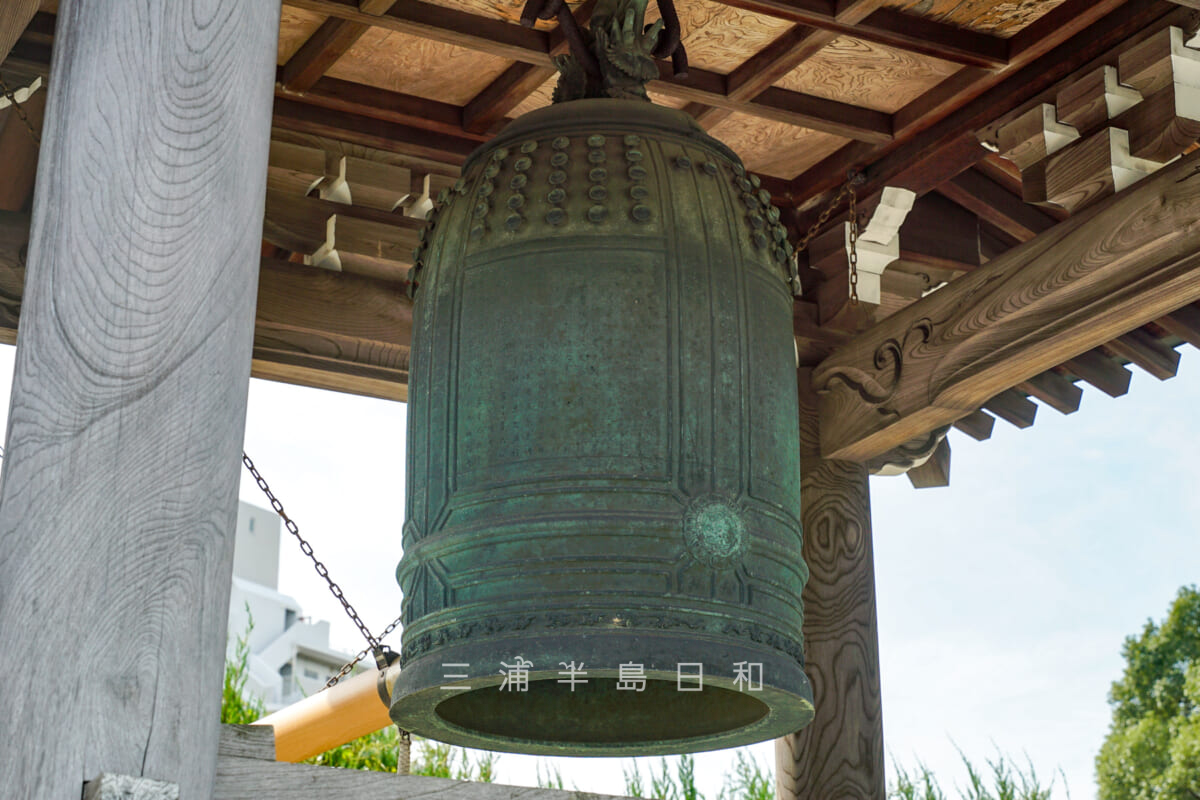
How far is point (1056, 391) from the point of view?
4.56 m

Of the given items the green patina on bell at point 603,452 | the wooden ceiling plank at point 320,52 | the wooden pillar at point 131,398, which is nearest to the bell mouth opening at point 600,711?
the green patina on bell at point 603,452

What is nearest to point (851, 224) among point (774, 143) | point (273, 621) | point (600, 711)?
point (774, 143)

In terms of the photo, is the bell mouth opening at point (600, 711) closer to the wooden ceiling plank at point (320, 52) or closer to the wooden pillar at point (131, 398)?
the wooden pillar at point (131, 398)

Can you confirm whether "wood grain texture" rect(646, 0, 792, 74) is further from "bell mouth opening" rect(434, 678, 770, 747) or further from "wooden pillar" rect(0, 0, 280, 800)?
"wooden pillar" rect(0, 0, 280, 800)

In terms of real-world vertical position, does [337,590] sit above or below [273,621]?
below

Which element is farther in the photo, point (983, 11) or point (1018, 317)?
point (1018, 317)

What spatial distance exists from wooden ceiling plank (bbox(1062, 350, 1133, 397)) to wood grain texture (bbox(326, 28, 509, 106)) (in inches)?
72.9

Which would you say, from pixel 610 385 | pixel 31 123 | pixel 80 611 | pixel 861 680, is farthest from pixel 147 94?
pixel 861 680

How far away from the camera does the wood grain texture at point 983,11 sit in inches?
138

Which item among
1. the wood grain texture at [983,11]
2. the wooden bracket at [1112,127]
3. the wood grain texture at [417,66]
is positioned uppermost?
the wood grain texture at [417,66]

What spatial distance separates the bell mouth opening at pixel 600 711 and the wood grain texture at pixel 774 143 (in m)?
1.74

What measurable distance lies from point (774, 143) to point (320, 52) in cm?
114

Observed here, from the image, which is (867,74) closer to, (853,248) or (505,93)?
(853,248)

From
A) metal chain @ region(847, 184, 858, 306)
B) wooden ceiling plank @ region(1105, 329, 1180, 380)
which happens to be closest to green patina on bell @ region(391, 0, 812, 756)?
metal chain @ region(847, 184, 858, 306)
